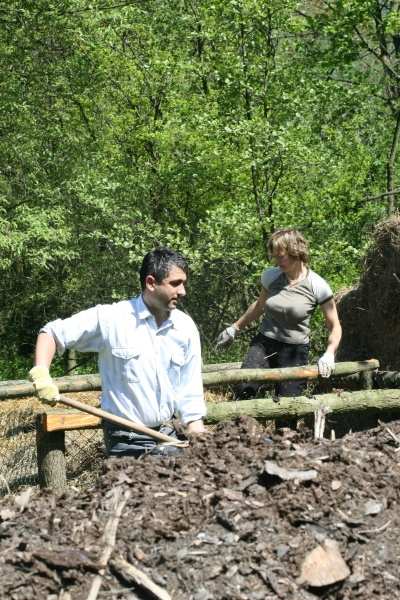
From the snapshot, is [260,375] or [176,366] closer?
[176,366]

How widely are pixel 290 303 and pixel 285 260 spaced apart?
1.05ft

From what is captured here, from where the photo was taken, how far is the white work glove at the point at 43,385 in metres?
4.40

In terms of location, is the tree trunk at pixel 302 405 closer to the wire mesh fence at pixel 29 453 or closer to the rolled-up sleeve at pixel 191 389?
the rolled-up sleeve at pixel 191 389

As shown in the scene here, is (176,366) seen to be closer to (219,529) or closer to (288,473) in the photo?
(288,473)

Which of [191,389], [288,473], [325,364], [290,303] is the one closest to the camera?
[288,473]

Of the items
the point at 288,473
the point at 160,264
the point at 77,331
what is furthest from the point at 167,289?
the point at 288,473

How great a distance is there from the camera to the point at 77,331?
14.8 feet

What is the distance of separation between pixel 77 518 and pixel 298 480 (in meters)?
0.85

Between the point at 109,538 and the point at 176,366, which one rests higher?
the point at 176,366

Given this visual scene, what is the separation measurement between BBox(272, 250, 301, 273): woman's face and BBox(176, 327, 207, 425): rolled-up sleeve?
2075mm

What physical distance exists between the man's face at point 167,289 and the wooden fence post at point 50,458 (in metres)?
1.04

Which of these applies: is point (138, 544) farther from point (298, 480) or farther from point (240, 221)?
point (240, 221)

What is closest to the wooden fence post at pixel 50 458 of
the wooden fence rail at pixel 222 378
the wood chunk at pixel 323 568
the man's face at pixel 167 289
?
the man's face at pixel 167 289

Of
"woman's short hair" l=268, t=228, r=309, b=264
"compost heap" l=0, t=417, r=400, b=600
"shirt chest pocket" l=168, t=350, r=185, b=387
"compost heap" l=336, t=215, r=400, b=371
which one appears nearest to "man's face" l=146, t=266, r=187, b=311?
"shirt chest pocket" l=168, t=350, r=185, b=387
